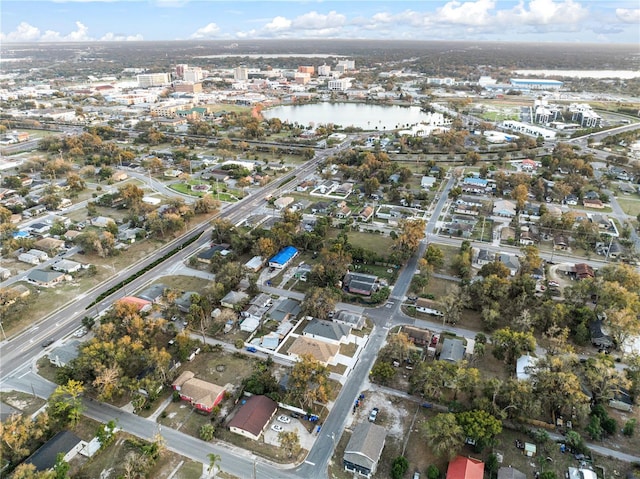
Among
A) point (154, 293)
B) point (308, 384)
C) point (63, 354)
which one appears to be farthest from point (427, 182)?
point (63, 354)

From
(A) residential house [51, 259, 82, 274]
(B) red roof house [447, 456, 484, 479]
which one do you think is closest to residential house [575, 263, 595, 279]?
(B) red roof house [447, 456, 484, 479]

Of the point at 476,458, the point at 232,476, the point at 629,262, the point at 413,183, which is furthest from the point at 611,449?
the point at 413,183

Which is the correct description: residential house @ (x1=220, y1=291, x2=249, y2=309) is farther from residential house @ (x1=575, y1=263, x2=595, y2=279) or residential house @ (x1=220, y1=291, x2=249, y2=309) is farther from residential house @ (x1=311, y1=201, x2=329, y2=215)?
residential house @ (x1=575, y1=263, x2=595, y2=279)

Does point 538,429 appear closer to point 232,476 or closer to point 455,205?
point 232,476

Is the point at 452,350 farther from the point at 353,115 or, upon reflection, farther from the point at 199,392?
the point at 353,115

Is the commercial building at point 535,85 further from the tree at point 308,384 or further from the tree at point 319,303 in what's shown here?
the tree at point 308,384

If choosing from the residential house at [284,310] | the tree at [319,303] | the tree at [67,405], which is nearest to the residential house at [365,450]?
the tree at [319,303]
